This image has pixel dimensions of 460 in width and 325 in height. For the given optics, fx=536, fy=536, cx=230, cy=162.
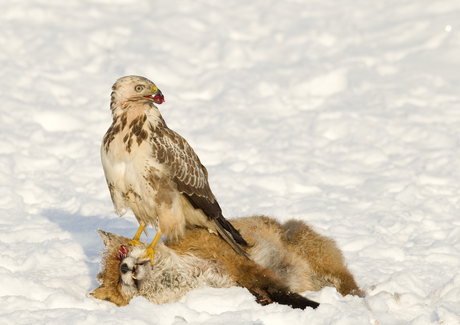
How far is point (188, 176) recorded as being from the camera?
4590 millimetres

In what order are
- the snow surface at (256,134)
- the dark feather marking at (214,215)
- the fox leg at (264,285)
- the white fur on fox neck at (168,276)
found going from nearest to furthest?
the fox leg at (264,285)
the white fur on fox neck at (168,276)
the snow surface at (256,134)
the dark feather marking at (214,215)

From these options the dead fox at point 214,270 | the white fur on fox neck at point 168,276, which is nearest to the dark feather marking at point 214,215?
the dead fox at point 214,270

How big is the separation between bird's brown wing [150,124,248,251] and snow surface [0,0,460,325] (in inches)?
25.9

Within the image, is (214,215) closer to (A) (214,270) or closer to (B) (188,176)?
(B) (188,176)

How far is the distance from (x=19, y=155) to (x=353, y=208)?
5165 mm

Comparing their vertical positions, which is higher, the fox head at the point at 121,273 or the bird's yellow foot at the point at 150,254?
the bird's yellow foot at the point at 150,254

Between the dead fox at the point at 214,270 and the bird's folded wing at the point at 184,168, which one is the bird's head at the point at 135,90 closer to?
the bird's folded wing at the point at 184,168

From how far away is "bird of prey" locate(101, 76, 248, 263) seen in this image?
4.31m

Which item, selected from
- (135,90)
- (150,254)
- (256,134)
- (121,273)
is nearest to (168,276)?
(150,254)

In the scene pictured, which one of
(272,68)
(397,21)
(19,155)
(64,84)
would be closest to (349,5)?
(397,21)

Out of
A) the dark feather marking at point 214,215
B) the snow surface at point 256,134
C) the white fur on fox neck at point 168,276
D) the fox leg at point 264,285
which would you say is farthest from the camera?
the dark feather marking at point 214,215

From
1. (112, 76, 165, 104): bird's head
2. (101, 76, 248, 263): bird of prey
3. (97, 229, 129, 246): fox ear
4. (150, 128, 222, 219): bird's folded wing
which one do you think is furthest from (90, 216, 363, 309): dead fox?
(112, 76, 165, 104): bird's head

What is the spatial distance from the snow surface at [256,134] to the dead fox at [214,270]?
16 centimetres

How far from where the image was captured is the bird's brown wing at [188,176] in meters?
4.41
